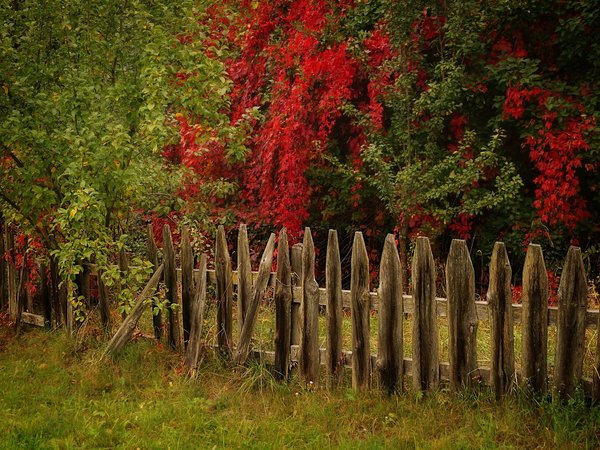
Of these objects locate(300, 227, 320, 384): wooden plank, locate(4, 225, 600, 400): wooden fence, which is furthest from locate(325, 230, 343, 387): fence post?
locate(300, 227, 320, 384): wooden plank

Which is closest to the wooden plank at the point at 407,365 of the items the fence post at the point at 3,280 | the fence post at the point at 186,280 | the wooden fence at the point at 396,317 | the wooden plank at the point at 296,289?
the wooden fence at the point at 396,317

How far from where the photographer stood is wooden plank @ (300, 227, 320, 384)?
17.4 ft

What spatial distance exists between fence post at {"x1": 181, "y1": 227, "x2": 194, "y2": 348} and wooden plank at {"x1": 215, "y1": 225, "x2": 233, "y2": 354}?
34cm

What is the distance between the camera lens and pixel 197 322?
5.88m

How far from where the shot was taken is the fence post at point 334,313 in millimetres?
5148

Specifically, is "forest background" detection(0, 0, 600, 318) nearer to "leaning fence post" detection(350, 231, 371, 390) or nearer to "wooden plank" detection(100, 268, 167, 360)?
"wooden plank" detection(100, 268, 167, 360)

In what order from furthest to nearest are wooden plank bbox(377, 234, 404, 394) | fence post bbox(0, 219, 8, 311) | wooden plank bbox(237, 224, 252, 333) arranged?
fence post bbox(0, 219, 8, 311) → wooden plank bbox(237, 224, 252, 333) → wooden plank bbox(377, 234, 404, 394)

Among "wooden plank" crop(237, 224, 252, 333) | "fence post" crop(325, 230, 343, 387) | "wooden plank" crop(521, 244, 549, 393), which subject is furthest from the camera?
"wooden plank" crop(237, 224, 252, 333)

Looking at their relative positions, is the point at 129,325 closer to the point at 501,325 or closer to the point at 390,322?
the point at 390,322

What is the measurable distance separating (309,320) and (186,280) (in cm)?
139

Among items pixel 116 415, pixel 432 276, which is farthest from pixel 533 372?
pixel 116 415

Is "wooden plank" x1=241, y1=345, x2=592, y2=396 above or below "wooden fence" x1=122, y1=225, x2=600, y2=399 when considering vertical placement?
below

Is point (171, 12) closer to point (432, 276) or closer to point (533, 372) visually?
point (432, 276)

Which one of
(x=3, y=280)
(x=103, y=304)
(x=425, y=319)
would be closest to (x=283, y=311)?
(x=425, y=319)
